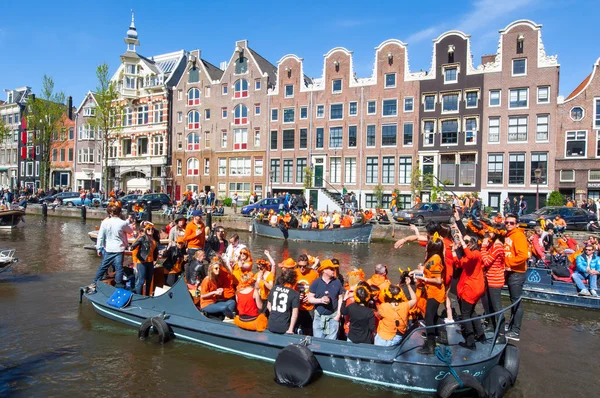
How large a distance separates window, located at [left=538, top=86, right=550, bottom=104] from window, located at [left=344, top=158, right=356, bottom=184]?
1455 cm

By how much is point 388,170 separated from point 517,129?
32.6 feet

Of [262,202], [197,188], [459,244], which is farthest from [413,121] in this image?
[459,244]

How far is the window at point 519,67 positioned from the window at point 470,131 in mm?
4349

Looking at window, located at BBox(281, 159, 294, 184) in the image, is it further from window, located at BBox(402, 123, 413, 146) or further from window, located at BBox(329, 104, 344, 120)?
window, located at BBox(402, 123, 413, 146)

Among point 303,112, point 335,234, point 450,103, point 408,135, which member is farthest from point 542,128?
point 303,112

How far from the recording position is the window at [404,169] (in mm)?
36031

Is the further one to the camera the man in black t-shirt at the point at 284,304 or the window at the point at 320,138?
the window at the point at 320,138

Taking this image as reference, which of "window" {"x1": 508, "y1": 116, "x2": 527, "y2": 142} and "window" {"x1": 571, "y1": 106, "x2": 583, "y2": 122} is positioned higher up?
"window" {"x1": 571, "y1": 106, "x2": 583, "y2": 122}

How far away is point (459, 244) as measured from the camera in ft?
24.0

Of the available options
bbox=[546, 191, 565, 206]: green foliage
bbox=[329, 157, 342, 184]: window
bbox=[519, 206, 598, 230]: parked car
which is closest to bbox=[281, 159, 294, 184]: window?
bbox=[329, 157, 342, 184]: window

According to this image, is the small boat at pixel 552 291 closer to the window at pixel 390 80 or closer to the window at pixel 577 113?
the window at pixel 577 113

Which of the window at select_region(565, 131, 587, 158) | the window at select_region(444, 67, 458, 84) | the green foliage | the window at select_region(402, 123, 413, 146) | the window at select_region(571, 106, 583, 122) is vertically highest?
the window at select_region(444, 67, 458, 84)

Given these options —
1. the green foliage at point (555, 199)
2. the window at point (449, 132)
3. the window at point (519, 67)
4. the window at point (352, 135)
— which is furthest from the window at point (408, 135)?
the green foliage at point (555, 199)

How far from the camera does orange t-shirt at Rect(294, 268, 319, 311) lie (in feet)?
25.6
